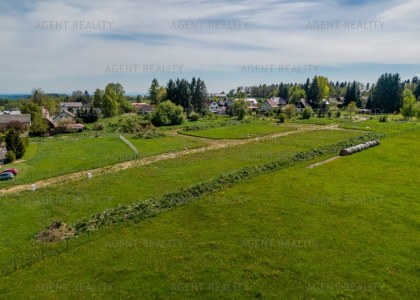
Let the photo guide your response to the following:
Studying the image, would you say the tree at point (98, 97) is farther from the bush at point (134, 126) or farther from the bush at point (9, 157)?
the bush at point (9, 157)

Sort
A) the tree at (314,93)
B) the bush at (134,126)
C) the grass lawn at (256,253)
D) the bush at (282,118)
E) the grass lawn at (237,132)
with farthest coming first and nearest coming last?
the tree at (314,93) → the bush at (282,118) → the bush at (134,126) → the grass lawn at (237,132) → the grass lawn at (256,253)

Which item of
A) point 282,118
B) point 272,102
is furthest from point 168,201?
point 272,102

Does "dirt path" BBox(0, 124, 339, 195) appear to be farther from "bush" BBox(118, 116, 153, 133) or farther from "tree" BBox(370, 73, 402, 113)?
"tree" BBox(370, 73, 402, 113)

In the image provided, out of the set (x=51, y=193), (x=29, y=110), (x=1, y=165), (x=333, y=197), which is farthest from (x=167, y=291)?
(x=29, y=110)

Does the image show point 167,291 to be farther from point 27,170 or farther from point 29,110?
point 29,110

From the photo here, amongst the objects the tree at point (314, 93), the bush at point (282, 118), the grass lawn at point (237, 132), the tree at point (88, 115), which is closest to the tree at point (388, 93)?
the tree at point (314, 93)

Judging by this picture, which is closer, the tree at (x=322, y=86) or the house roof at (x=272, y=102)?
the house roof at (x=272, y=102)
